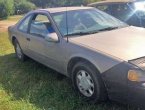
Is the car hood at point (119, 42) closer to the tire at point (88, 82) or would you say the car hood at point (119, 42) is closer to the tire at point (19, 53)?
the tire at point (88, 82)

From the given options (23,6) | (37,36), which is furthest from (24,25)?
(23,6)

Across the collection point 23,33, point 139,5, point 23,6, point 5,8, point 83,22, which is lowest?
point 23,6

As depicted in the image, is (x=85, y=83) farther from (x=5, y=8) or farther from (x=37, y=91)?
(x=5, y=8)

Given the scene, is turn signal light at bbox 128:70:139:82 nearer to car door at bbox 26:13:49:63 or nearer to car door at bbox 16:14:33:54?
car door at bbox 26:13:49:63

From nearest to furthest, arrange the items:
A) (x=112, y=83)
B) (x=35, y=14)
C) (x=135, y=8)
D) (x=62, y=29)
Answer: (x=112, y=83) < (x=62, y=29) < (x=35, y=14) < (x=135, y=8)

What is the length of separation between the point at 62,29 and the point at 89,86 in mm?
1258

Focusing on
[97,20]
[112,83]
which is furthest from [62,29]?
[112,83]

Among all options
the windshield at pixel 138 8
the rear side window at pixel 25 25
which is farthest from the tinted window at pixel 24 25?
the windshield at pixel 138 8

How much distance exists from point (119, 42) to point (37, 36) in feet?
6.42

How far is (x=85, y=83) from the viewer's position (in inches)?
187

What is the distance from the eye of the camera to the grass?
472 centimetres

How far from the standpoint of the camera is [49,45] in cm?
558

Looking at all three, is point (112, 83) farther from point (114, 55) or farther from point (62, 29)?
point (62, 29)

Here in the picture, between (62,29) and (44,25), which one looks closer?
(62,29)
